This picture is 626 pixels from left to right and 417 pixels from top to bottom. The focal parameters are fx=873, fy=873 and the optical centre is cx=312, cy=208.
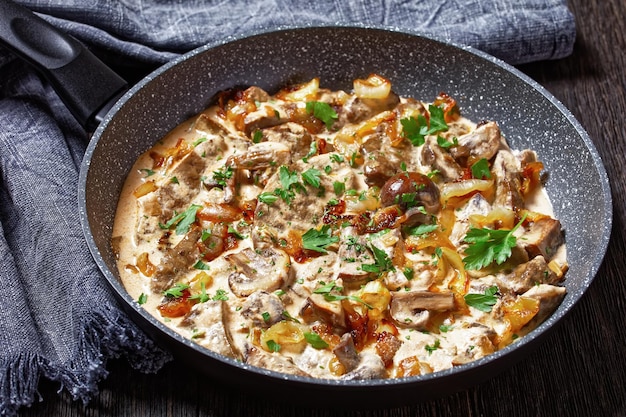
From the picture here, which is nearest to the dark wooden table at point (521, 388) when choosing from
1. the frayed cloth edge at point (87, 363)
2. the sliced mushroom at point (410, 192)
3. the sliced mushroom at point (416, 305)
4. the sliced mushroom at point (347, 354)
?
the frayed cloth edge at point (87, 363)

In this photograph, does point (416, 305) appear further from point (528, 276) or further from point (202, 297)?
point (202, 297)

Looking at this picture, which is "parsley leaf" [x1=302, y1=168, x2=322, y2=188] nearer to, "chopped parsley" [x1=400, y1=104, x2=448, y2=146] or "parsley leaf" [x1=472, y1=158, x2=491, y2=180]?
"chopped parsley" [x1=400, y1=104, x2=448, y2=146]

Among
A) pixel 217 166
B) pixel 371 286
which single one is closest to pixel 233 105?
pixel 217 166

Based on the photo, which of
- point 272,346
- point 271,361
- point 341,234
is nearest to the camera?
point 271,361

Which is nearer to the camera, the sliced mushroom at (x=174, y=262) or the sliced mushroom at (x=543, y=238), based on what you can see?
the sliced mushroom at (x=174, y=262)

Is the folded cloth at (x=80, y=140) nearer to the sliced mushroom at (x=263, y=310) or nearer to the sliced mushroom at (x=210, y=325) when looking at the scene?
the sliced mushroom at (x=210, y=325)

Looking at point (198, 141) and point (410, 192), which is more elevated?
point (198, 141)

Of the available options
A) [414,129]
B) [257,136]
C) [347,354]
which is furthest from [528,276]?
[257,136]

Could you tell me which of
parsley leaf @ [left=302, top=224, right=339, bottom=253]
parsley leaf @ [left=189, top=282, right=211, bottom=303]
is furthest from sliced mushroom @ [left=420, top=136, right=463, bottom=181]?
parsley leaf @ [left=189, top=282, right=211, bottom=303]
